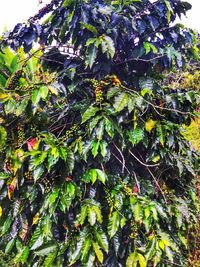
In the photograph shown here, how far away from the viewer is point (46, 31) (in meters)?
2.09

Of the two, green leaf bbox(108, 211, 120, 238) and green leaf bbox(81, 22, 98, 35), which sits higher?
green leaf bbox(81, 22, 98, 35)

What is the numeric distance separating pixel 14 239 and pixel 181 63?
148cm

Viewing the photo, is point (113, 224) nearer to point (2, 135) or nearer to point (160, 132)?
point (160, 132)

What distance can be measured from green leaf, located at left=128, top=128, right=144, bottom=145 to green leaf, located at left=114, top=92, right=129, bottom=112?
19 cm

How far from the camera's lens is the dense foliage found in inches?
67.7

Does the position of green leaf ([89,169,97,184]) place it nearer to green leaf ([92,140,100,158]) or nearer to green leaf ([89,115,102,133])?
green leaf ([92,140,100,158])

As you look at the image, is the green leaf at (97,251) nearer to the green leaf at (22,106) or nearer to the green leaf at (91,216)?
the green leaf at (91,216)

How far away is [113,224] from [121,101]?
26.2 inches

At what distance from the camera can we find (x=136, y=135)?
6.11 feet

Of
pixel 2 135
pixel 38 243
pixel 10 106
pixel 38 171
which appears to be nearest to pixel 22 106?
pixel 10 106

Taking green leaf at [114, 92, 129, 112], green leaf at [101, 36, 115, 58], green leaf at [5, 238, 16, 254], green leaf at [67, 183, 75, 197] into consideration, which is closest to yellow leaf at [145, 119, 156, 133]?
green leaf at [114, 92, 129, 112]

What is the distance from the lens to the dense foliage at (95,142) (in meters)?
1.72

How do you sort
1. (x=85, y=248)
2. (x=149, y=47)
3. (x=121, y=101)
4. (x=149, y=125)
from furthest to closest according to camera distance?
1. (x=149, y=125)
2. (x=149, y=47)
3. (x=121, y=101)
4. (x=85, y=248)

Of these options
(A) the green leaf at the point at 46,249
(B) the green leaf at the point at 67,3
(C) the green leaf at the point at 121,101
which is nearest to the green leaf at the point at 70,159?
(C) the green leaf at the point at 121,101
